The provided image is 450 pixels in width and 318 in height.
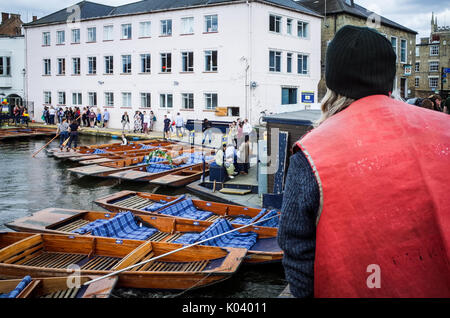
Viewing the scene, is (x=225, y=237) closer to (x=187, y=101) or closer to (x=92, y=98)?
(x=187, y=101)

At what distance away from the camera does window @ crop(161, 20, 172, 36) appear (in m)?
34.4

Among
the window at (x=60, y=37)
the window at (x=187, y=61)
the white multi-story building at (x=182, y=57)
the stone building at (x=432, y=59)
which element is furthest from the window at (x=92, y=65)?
the stone building at (x=432, y=59)

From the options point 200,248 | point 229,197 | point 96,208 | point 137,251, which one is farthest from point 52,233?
point 229,197

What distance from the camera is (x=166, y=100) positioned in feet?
115

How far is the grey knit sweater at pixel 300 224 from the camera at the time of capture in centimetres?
158

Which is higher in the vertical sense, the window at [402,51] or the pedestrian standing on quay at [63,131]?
the window at [402,51]

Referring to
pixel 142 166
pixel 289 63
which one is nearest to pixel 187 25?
pixel 289 63

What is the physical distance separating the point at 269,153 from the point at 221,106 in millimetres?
19623

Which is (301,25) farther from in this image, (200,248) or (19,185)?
(200,248)

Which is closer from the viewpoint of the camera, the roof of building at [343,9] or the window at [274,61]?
the window at [274,61]

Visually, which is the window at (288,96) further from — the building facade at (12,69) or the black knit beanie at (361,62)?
the black knit beanie at (361,62)

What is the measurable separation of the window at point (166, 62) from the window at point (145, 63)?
4.74ft

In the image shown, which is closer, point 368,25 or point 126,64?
point 368,25

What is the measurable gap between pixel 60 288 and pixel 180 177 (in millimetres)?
9772
